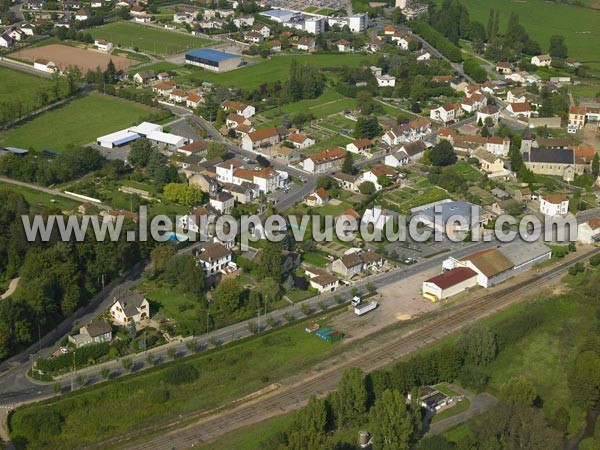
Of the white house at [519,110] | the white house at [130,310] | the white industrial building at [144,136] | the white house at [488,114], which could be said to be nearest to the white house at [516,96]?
the white house at [519,110]

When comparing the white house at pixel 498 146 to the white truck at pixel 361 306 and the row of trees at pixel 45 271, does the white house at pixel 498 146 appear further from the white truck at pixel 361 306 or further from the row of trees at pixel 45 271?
the row of trees at pixel 45 271

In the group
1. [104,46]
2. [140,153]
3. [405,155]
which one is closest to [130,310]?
[140,153]

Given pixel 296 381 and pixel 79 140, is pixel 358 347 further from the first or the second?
pixel 79 140

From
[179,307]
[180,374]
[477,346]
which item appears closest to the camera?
[180,374]

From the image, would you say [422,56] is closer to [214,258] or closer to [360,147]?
[360,147]

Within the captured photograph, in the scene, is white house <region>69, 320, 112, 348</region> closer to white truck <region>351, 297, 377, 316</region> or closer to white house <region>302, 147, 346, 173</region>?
white truck <region>351, 297, 377, 316</region>

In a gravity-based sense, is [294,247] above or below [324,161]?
below

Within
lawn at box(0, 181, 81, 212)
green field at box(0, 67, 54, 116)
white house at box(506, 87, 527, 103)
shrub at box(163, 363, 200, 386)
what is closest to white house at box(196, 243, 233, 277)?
shrub at box(163, 363, 200, 386)
